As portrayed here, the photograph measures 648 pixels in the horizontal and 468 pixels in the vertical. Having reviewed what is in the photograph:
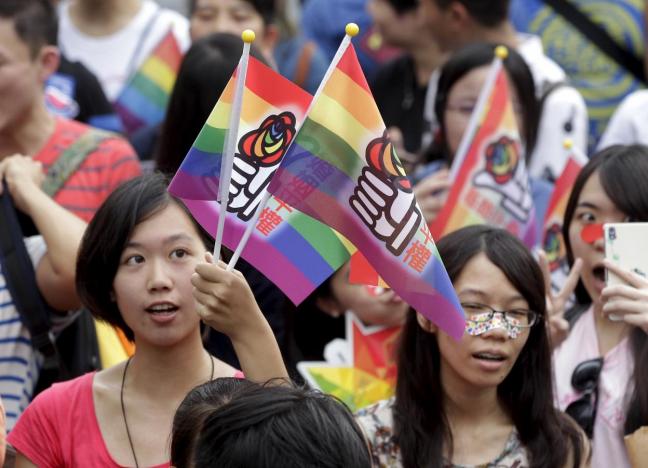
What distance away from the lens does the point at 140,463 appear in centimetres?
409

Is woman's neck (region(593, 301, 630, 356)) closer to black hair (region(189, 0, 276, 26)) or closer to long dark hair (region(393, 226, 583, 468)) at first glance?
long dark hair (region(393, 226, 583, 468))

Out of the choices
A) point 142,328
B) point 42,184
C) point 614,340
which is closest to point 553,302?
point 614,340

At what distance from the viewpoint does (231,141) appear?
3.73m

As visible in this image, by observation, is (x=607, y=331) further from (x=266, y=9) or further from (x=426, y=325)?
(x=266, y=9)

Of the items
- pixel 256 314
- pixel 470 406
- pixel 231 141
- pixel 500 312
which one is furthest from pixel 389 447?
pixel 231 141

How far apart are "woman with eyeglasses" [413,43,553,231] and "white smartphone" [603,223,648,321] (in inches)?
67.7

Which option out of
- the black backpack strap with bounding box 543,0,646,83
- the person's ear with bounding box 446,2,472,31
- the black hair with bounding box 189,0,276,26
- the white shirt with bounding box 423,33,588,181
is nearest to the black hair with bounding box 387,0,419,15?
the person's ear with bounding box 446,2,472,31

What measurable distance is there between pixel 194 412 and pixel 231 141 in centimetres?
73

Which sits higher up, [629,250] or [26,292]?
[629,250]

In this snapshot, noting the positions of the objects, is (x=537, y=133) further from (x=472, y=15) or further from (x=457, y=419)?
(x=457, y=419)

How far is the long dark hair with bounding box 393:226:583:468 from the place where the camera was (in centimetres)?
441

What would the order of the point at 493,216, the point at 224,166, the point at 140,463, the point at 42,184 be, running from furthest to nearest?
the point at 493,216
the point at 42,184
the point at 140,463
the point at 224,166

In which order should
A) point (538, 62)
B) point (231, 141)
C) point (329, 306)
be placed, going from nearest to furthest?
point (231, 141)
point (329, 306)
point (538, 62)

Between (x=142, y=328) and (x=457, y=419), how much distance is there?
97 centimetres
